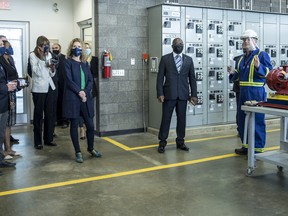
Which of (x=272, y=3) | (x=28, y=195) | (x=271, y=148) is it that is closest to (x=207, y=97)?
(x=271, y=148)

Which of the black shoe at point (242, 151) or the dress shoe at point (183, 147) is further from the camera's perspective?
the dress shoe at point (183, 147)

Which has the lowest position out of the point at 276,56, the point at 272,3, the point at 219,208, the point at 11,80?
the point at 219,208

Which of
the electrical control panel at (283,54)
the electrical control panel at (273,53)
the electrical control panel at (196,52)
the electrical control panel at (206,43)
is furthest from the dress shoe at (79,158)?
the electrical control panel at (283,54)

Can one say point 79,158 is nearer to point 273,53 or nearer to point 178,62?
point 178,62

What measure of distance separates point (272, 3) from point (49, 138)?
676 centimetres

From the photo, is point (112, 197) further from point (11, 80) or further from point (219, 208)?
point (11, 80)

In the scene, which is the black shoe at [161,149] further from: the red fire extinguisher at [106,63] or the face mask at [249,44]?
the face mask at [249,44]

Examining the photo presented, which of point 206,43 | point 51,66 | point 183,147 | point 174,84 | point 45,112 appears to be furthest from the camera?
point 206,43

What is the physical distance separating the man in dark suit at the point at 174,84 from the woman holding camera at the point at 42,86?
1844 mm

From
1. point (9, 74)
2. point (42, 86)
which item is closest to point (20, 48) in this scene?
point (42, 86)

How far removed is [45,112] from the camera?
6379mm

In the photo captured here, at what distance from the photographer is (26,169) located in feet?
16.6

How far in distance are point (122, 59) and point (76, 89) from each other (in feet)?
7.33

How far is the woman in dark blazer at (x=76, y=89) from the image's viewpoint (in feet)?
17.5
